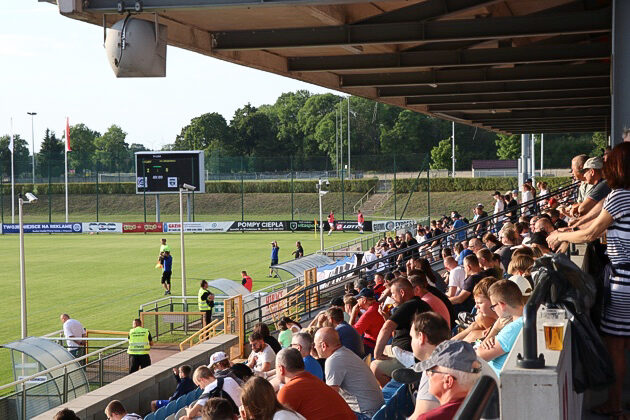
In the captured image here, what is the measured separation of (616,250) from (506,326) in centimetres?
73

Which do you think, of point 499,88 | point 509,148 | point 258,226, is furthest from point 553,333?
point 509,148

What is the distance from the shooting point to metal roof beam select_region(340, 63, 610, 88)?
14008 mm

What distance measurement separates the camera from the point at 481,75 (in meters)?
14.4

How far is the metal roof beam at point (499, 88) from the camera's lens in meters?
15.7

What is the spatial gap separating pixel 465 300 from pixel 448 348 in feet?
19.9

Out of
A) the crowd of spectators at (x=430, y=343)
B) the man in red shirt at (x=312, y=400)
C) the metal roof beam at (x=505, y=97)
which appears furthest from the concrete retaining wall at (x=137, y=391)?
the metal roof beam at (x=505, y=97)

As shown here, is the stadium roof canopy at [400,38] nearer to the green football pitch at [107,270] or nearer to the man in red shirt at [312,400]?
the man in red shirt at [312,400]

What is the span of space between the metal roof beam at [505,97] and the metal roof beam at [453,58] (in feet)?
17.4

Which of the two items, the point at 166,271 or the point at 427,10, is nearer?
the point at 427,10

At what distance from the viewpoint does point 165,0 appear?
23.3ft

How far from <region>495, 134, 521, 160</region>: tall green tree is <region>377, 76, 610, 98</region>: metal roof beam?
7161cm

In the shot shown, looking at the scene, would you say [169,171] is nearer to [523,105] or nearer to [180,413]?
[523,105]

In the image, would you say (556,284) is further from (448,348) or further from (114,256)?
(114,256)

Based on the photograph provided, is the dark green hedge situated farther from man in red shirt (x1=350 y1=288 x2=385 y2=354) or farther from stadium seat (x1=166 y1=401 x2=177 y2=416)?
stadium seat (x1=166 y1=401 x2=177 y2=416)
